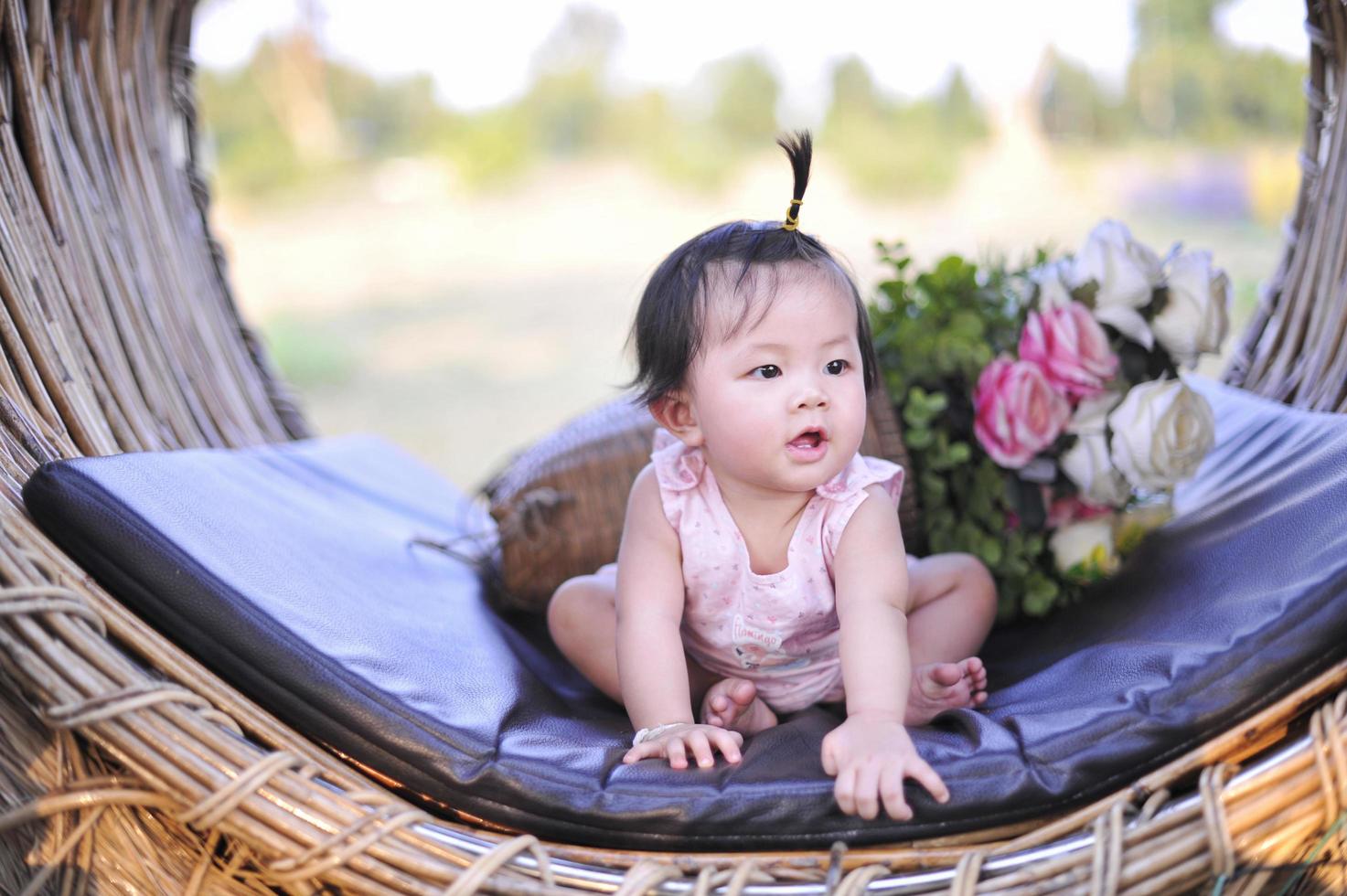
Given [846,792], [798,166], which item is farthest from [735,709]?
[798,166]

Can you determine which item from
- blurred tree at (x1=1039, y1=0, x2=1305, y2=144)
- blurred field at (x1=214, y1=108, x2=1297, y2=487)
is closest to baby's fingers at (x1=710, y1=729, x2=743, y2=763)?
blurred field at (x1=214, y1=108, x2=1297, y2=487)

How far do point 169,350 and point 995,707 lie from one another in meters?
1.15

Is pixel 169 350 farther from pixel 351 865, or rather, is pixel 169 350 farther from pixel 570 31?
pixel 570 31

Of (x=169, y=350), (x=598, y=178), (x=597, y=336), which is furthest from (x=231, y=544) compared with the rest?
(x=598, y=178)

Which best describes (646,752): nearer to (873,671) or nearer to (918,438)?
(873,671)

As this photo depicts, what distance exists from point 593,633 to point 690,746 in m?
0.28

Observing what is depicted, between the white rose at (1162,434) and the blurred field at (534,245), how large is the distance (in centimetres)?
295

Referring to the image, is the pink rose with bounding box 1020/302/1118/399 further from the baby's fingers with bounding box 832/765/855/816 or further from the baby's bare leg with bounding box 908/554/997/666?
the baby's fingers with bounding box 832/765/855/816

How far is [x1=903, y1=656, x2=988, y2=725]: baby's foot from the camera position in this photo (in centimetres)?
104

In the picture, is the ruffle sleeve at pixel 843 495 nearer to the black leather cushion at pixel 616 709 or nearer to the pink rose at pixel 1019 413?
the black leather cushion at pixel 616 709

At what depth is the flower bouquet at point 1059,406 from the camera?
1290 millimetres

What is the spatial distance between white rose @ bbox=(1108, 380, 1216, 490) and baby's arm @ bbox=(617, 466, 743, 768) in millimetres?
519

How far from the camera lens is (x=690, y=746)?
0.93m

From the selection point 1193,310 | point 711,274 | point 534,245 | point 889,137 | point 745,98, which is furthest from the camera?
point 534,245
